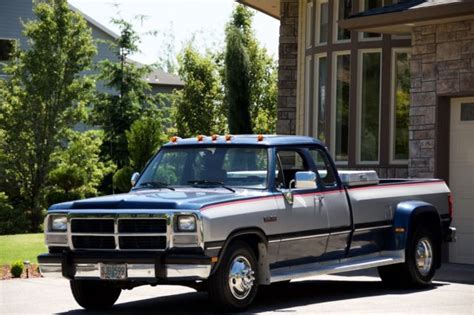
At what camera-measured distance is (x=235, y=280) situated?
10.7m

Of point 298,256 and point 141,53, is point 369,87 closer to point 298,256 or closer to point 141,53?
point 298,256

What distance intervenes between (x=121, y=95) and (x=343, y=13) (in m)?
26.5

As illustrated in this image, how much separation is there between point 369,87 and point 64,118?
61.1 feet

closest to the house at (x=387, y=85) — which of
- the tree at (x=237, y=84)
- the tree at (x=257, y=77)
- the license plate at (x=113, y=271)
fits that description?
the license plate at (x=113, y=271)

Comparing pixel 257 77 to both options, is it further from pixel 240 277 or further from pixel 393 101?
pixel 240 277

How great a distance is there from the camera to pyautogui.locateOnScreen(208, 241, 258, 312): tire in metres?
10.5

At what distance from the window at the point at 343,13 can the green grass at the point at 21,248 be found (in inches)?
258

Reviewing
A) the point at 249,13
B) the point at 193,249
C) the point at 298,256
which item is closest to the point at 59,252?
the point at 193,249

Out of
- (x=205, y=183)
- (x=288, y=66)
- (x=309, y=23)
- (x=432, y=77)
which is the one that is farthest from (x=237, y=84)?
(x=205, y=183)

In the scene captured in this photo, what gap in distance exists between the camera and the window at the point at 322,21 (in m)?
19.3

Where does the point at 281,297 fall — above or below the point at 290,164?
below

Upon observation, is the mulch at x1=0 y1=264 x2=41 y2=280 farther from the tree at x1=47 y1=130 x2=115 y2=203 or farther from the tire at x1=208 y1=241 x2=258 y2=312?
the tree at x1=47 y1=130 x2=115 y2=203

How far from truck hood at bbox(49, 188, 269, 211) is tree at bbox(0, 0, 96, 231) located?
77.1 ft

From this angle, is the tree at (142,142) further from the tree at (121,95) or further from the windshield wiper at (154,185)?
the windshield wiper at (154,185)
